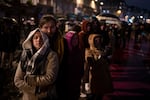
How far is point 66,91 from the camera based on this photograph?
5.24 m

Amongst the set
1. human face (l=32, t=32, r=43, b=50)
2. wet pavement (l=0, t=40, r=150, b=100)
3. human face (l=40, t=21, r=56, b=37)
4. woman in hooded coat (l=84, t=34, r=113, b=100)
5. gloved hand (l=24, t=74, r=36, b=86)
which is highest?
human face (l=40, t=21, r=56, b=37)

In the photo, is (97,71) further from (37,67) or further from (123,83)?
(123,83)

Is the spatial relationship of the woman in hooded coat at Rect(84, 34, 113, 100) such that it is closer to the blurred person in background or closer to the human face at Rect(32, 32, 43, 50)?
the blurred person in background

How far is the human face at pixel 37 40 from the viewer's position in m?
4.39

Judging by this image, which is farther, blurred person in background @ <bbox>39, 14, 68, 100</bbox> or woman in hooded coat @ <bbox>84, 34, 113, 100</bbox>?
woman in hooded coat @ <bbox>84, 34, 113, 100</bbox>

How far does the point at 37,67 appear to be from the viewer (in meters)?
4.37

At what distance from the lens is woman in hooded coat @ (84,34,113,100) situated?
22.7 ft

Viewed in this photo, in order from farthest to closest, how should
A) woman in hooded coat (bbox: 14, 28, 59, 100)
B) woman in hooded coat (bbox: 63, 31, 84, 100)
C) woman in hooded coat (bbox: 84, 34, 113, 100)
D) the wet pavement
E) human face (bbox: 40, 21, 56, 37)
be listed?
1. the wet pavement
2. woman in hooded coat (bbox: 84, 34, 113, 100)
3. woman in hooded coat (bbox: 63, 31, 84, 100)
4. human face (bbox: 40, 21, 56, 37)
5. woman in hooded coat (bbox: 14, 28, 59, 100)

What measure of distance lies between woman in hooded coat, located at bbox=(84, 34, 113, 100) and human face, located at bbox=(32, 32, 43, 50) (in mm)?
2647

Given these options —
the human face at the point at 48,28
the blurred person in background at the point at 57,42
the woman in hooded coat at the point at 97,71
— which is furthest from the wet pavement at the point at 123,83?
the human face at the point at 48,28

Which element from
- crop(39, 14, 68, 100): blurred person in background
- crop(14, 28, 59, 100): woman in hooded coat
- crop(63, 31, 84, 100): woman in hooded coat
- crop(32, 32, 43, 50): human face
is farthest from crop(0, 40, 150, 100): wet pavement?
crop(32, 32, 43, 50): human face

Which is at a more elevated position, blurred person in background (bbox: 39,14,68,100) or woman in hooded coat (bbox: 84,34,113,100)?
blurred person in background (bbox: 39,14,68,100)

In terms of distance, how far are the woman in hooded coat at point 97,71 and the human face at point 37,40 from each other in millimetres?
2647

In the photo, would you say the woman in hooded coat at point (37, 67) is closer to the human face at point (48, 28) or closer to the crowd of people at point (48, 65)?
the crowd of people at point (48, 65)
